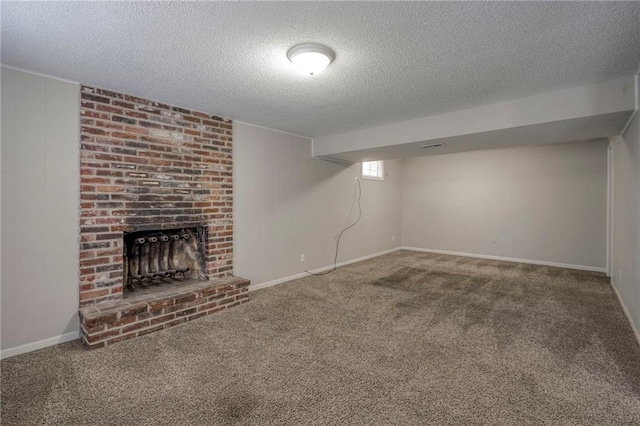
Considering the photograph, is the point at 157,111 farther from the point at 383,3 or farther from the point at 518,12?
the point at 518,12

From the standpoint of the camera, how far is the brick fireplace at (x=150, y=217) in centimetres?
266

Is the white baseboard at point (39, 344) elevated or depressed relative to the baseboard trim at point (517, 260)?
depressed

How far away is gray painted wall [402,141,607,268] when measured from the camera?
16.7ft

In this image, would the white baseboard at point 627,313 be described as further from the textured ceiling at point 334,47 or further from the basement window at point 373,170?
the basement window at point 373,170

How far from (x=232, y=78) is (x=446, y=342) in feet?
9.53

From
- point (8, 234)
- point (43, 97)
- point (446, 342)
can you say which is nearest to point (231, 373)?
point (446, 342)

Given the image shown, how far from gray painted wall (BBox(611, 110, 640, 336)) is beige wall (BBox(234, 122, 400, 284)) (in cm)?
371

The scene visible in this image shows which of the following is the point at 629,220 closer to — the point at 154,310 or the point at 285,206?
the point at 285,206

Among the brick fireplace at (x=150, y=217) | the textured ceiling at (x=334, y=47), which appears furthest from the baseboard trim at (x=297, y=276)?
the textured ceiling at (x=334, y=47)

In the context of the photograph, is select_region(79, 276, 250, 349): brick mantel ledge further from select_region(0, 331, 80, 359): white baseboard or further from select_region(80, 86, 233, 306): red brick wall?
select_region(80, 86, 233, 306): red brick wall

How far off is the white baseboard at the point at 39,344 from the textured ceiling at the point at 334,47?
2.21m

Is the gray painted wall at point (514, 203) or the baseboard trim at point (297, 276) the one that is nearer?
the baseboard trim at point (297, 276)

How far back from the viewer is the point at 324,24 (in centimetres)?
175

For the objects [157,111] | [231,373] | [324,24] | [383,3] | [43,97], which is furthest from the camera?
[157,111]
